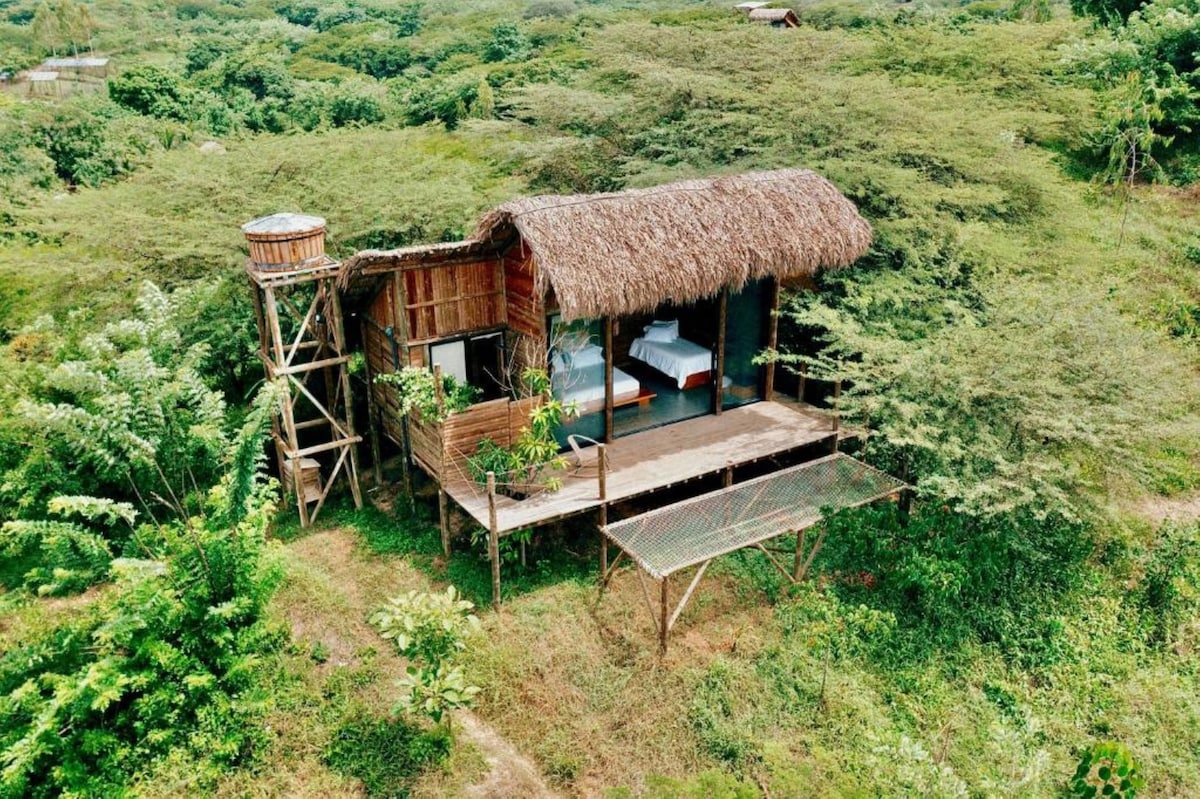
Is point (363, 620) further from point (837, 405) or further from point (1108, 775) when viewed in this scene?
point (1108, 775)

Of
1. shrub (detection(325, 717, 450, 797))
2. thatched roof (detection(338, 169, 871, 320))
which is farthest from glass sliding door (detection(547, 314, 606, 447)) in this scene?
shrub (detection(325, 717, 450, 797))

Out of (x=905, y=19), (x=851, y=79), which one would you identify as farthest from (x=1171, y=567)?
(x=905, y=19)

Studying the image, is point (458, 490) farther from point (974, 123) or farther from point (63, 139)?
point (63, 139)

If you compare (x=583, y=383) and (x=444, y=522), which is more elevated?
(x=583, y=383)

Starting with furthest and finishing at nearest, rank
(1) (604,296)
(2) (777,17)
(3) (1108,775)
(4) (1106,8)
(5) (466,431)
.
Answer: (2) (777,17)
(4) (1106,8)
(5) (466,431)
(1) (604,296)
(3) (1108,775)

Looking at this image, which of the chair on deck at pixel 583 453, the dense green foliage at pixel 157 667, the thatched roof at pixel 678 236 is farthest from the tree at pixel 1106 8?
the dense green foliage at pixel 157 667

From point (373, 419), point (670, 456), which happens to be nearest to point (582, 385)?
point (670, 456)
